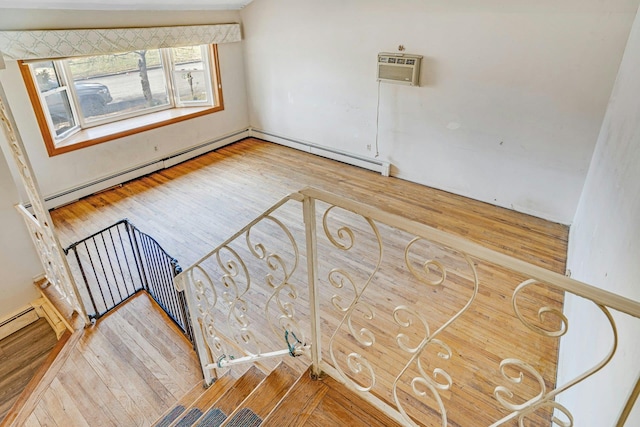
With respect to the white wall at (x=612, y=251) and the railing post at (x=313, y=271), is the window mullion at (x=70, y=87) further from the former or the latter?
the white wall at (x=612, y=251)

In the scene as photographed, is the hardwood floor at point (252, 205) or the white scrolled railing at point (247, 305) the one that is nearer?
the white scrolled railing at point (247, 305)

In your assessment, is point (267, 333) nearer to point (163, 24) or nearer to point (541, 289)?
point (541, 289)

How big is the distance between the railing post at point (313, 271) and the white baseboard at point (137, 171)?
422cm

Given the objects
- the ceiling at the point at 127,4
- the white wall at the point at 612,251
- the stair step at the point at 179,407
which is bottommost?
the stair step at the point at 179,407

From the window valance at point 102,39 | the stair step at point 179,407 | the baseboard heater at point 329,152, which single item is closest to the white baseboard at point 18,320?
the stair step at point 179,407

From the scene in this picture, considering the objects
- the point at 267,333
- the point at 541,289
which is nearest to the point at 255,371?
the point at 267,333

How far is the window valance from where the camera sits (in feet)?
12.8

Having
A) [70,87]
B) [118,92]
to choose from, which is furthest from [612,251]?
[118,92]

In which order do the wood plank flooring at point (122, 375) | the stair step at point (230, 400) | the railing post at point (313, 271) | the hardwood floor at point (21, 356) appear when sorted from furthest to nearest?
the hardwood floor at point (21, 356) < the wood plank flooring at point (122, 375) < the stair step at point (230, 400) < the railing post at point (313, 271)

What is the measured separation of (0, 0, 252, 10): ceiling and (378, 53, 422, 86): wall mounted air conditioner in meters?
2.55

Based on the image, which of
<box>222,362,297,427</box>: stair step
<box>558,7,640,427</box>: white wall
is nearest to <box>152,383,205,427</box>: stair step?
<box>222,362,297,427</box>: stair step

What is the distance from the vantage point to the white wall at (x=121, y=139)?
13.6 ft

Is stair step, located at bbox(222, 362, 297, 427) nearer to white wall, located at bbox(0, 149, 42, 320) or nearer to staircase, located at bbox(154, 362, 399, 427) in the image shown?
staircase, located at bbox(154, 362, 399, 427)

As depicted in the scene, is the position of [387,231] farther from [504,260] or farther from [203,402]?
[504,260]
